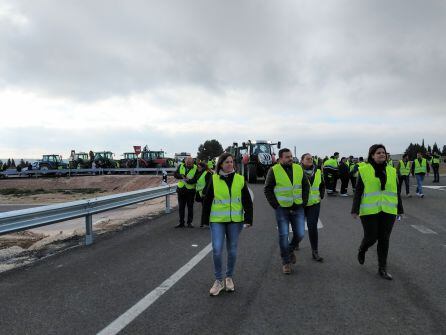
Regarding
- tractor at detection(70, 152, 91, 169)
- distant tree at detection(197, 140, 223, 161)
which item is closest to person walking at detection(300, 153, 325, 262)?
tractor at detection(70, 152, 91, 169)

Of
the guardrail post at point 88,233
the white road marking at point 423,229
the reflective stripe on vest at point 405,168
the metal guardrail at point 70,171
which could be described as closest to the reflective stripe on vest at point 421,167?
the reflective stripe on vest at point 405,168

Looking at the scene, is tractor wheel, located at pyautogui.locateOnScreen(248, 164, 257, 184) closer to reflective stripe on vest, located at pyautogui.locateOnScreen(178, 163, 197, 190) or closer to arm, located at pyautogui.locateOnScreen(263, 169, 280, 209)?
reflective stripe on vest, located at pyautogui.locateOnScreen(178, 163, 197, 190)

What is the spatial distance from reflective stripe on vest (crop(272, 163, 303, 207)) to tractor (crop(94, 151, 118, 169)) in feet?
134

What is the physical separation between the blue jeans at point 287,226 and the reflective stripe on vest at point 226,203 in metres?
0.92

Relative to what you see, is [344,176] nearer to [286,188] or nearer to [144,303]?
[286,188]

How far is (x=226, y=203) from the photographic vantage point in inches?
207

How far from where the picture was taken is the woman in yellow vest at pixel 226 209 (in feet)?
17.2

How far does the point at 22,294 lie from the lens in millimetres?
5230

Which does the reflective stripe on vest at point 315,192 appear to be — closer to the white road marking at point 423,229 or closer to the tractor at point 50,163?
the white road marking at point 423,229

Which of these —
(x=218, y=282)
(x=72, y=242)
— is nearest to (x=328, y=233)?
(x=218, y=282)

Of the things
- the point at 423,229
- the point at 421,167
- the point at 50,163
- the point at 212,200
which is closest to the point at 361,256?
the point at 212,200

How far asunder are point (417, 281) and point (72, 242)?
6.50m

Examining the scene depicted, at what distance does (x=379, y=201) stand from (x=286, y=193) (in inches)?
48.9

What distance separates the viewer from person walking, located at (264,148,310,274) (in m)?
6.09
